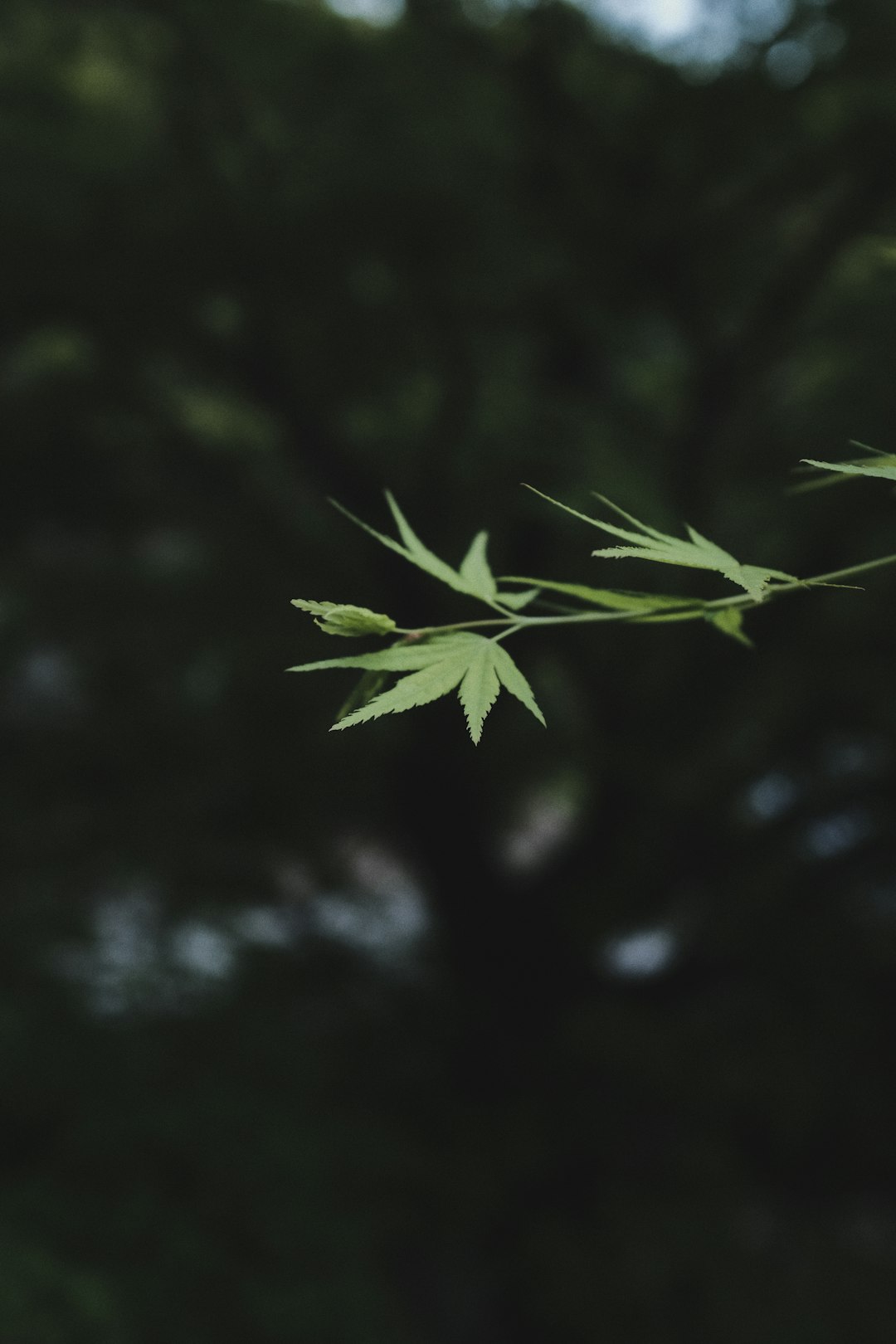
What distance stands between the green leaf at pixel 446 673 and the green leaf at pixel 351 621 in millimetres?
16

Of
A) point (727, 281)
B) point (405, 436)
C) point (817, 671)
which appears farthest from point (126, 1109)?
point (727, 281)

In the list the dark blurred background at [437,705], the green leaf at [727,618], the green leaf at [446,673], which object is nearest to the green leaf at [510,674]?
the green leaf at [446,673]

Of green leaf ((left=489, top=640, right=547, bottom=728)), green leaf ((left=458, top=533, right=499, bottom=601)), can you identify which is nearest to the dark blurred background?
green leaf ((left=458, top=533, right=499, bottom=601))

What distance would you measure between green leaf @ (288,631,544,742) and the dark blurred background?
5.19 feet

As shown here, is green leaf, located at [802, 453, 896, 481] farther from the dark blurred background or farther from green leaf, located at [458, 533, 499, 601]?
the dark blurred background

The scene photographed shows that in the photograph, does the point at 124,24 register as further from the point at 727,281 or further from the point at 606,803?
the point at 606,803

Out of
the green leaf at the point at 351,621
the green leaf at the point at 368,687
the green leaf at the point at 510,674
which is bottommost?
the green leaf at the point at 510,674

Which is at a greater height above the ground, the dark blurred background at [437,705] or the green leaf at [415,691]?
the dark blurred background at [437,705]

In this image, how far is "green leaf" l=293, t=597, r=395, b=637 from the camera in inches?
24.8

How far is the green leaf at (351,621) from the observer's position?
0.63 m

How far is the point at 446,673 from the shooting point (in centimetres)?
65

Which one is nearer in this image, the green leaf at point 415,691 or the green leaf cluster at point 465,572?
the green leaf at point 415,691

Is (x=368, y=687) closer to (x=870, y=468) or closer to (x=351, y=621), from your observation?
(x=351, y=621)

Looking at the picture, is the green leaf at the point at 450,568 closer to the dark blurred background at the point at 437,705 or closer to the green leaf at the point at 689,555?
the green leaf at the point at 689,555
